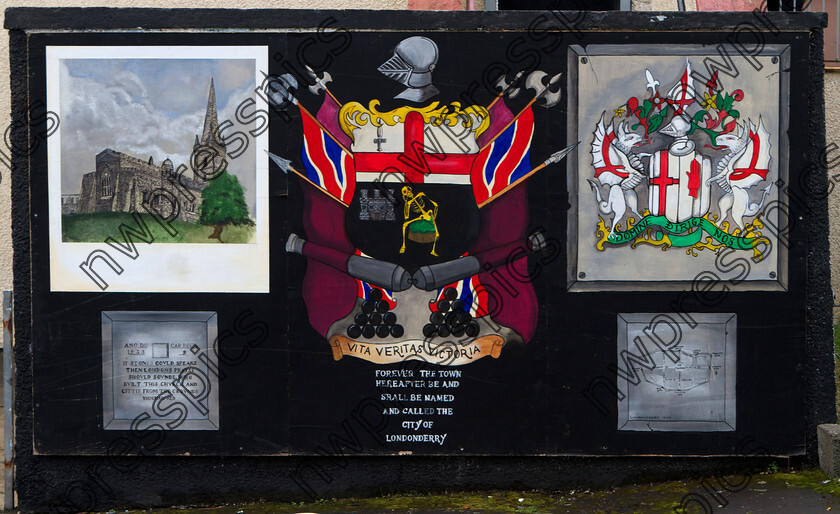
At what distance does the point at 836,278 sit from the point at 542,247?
12.9 ft

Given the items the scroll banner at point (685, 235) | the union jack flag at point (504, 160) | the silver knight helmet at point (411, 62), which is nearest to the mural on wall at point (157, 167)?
the silver knight helmet at point (411, 62)

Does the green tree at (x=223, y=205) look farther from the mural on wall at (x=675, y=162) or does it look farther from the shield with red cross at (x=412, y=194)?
the mural on wall at (x=675, y=162)

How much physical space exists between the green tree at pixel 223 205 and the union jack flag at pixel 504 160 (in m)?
1.54

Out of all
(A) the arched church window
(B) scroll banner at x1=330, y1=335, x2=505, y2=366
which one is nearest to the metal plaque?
(A) the arched church window

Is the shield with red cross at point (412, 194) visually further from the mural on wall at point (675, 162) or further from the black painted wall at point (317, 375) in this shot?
the mural on wall at point (675, 162)

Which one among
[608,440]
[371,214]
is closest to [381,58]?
[371,214]

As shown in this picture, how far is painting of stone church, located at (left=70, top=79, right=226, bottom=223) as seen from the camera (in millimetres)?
5141

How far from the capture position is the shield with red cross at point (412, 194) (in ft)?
16.8

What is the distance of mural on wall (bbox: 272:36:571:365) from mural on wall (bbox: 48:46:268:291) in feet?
1.01

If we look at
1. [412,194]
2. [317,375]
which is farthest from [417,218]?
[317,375]

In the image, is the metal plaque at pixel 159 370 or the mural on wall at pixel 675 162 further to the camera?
the metal plaque at pixel 159 370

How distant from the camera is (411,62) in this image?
5.11 metres

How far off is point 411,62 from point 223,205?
1566 mm

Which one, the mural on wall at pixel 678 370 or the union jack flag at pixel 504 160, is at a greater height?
the union jack flag at pixel 504 160
